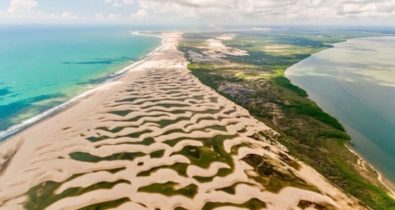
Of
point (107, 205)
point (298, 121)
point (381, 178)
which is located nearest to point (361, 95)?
point (298, 121)

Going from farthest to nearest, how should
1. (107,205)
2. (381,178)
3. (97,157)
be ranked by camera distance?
(97,157), (381,178), (107,205)

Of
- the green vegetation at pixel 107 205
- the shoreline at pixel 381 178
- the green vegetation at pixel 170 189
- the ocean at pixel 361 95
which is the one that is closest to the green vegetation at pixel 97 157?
the green vegetation at pixel 170 189

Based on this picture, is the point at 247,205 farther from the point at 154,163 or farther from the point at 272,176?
the point at 154,163

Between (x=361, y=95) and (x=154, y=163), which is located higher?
(x=361, y=95)

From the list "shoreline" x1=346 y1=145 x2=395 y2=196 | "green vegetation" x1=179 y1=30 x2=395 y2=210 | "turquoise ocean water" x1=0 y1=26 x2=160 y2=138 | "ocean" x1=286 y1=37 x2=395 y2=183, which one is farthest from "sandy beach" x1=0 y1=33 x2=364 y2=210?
"ocean" x1=286 y1=37 x2=395 y2=183

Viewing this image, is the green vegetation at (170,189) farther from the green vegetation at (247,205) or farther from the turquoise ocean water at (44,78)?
the turquoise ocean water at (44,78)

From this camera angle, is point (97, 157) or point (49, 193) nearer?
point (49, 193)
